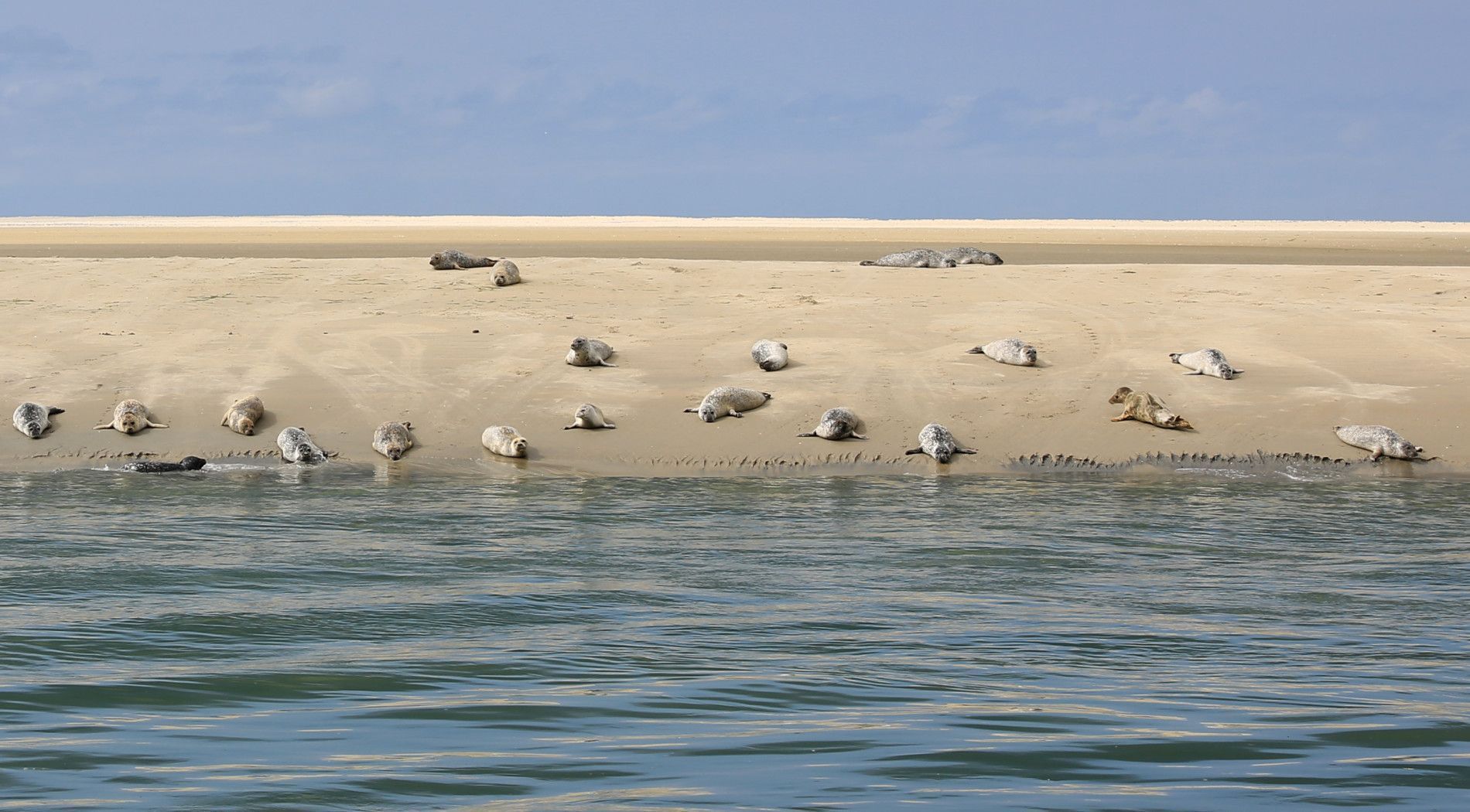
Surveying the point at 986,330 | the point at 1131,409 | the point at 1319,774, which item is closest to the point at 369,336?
the point at 986,330

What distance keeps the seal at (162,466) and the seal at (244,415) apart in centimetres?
75

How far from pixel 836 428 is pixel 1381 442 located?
4.22 meters

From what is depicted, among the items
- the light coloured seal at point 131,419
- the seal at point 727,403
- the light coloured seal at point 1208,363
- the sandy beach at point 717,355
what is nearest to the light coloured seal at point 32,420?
the sandy beach at point 717,355

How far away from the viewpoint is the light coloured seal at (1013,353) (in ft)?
43.6

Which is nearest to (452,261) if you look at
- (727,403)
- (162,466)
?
(727,403)

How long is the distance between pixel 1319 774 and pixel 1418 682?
1243 mm

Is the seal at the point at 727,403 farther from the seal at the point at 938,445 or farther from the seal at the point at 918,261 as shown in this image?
the seal at the point at 918,261

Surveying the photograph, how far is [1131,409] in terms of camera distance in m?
12.0

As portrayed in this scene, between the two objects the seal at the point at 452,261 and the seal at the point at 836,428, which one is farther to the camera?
the seal at the point at 452,261

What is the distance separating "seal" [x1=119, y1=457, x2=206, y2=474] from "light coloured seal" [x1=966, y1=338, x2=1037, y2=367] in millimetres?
7000

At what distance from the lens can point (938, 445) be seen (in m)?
11.2

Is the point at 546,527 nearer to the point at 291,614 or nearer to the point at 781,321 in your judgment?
the point at 291,614

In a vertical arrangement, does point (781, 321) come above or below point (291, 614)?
above

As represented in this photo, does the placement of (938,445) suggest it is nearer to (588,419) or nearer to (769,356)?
(769,356)
